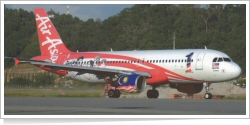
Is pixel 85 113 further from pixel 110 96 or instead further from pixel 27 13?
pixel 27 13

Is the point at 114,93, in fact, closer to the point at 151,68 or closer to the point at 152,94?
the point at 152,94

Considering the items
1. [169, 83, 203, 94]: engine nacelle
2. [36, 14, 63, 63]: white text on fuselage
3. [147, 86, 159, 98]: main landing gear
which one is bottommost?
[147, 86, 159, 98]: main landing gear

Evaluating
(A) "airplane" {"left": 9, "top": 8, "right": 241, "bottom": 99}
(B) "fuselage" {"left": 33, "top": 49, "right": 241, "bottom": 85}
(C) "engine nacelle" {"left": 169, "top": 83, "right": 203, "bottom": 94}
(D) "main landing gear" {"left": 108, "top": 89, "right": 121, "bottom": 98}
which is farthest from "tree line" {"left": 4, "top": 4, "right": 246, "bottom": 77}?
(D) "main landing gear" {"left": 108, "top": 89, "right": 121, "bottom": 98}

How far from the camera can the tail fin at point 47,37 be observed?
41344 mm

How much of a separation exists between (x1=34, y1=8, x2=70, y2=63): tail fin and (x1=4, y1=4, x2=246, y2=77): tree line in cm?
1364

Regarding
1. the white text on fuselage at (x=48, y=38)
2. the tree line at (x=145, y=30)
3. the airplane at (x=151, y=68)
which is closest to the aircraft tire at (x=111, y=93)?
the airplane at (x=151, y=68)

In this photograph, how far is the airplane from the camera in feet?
112

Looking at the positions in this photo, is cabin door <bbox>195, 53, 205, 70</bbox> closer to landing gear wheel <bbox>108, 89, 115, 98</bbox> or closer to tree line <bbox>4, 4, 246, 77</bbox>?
landing gear wheel <bbox>108, 89, 115, 98</bbox>

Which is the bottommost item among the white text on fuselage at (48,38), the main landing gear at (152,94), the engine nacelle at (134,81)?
the main landing gear at (152,94)

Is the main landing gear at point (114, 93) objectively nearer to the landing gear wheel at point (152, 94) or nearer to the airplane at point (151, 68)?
the airplane at point (151, 68)

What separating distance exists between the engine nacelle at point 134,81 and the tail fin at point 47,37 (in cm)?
745

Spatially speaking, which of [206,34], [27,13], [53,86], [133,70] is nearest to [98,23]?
[27,13]

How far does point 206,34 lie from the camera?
59.3 m

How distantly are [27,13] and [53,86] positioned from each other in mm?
22371
